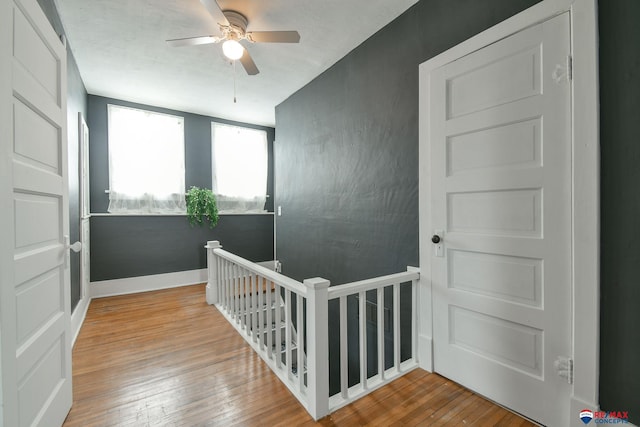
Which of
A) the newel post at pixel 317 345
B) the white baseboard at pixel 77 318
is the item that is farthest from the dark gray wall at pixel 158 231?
the newel post at pixel 317 345

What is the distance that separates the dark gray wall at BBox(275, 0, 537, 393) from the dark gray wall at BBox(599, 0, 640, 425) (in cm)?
46

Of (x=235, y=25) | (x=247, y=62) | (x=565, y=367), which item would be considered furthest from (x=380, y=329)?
(x=235, y=25)

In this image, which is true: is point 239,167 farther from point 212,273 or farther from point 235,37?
point 235,37

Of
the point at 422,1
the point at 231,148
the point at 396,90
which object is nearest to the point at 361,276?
the point at 396,90

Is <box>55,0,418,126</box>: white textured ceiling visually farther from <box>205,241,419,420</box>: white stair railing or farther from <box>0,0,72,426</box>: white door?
<box>205,241,419,420</box>: white stair railing

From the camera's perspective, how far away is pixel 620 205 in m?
1.22

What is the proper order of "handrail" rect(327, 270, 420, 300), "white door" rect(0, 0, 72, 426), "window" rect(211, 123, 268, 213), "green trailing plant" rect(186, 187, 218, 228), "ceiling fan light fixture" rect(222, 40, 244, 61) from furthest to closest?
"window" rect(211, 123, 268, 213) → "green trailing plant" rect(186, 187, 218, 228) → "ceiling fan light fixture" rect(222, 40, 244, 61) → "handrail" rect(327, 270, 420, 300) → "white door" rect(0, 0, 72, 426)

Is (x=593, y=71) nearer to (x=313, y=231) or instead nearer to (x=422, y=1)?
(x=422, y=1)

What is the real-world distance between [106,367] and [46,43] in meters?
2.04

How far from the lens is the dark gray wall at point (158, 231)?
3.74 m

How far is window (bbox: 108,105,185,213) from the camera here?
3.81 meters

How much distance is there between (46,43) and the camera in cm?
137

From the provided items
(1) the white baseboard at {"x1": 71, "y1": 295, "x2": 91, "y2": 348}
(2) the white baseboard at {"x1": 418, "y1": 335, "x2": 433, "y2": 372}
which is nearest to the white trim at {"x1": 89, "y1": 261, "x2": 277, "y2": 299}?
(1) the white baseboard at {"x1": 71, "y1": 295, "x2": 91, "y2": 348}

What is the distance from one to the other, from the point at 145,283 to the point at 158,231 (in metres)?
0.74
